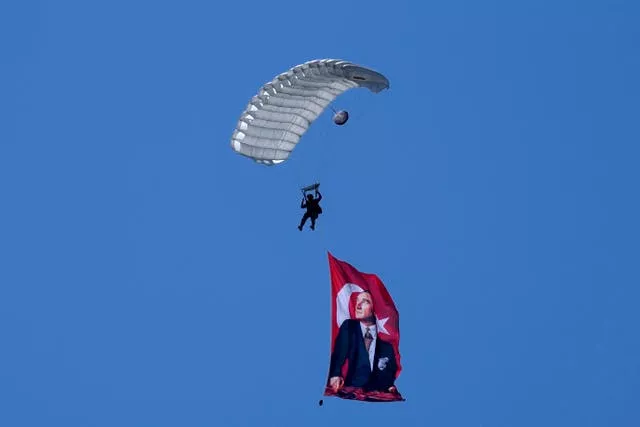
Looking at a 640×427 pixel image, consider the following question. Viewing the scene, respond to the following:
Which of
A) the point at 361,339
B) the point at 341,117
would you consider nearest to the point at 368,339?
the point at 361,339

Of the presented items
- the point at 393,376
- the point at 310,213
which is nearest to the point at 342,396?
the point at 393,376

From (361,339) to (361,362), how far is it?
49 centimetres

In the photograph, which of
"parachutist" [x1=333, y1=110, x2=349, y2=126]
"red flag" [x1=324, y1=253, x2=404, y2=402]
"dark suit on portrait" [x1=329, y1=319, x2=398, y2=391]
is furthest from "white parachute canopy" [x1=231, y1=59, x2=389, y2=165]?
"dark suit on portrait" [x1=329, y1=319, x2=398, y2=391]

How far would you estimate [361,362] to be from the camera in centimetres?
3066

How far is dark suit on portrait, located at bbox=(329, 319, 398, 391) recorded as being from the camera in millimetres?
30484

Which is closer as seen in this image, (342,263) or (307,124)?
(307,124)

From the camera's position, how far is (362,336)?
101 ft

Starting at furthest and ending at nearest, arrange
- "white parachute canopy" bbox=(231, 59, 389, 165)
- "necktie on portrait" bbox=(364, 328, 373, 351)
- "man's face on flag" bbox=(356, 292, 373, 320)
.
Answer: "man's face on flag" bbox=(356, 292, 373, 320)
"necktie on portrait" bbox=(364, 328, 373, 351)
"white parachute canopy" bbox=(231, 59, 389, 165)

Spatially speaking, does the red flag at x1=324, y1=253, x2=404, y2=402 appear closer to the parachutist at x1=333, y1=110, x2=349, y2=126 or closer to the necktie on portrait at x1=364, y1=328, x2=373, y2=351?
the necktie on portrait at x1=364, y1=328, x2=373, y2=351

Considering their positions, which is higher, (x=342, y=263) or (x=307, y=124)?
(x=307, y=124)

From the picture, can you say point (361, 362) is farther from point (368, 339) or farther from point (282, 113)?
point (282, 113)

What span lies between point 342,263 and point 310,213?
5.59ft

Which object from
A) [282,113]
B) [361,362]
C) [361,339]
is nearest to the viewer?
[282,113]

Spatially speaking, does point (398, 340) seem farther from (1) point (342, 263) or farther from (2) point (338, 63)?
(2) point (338, 63)
